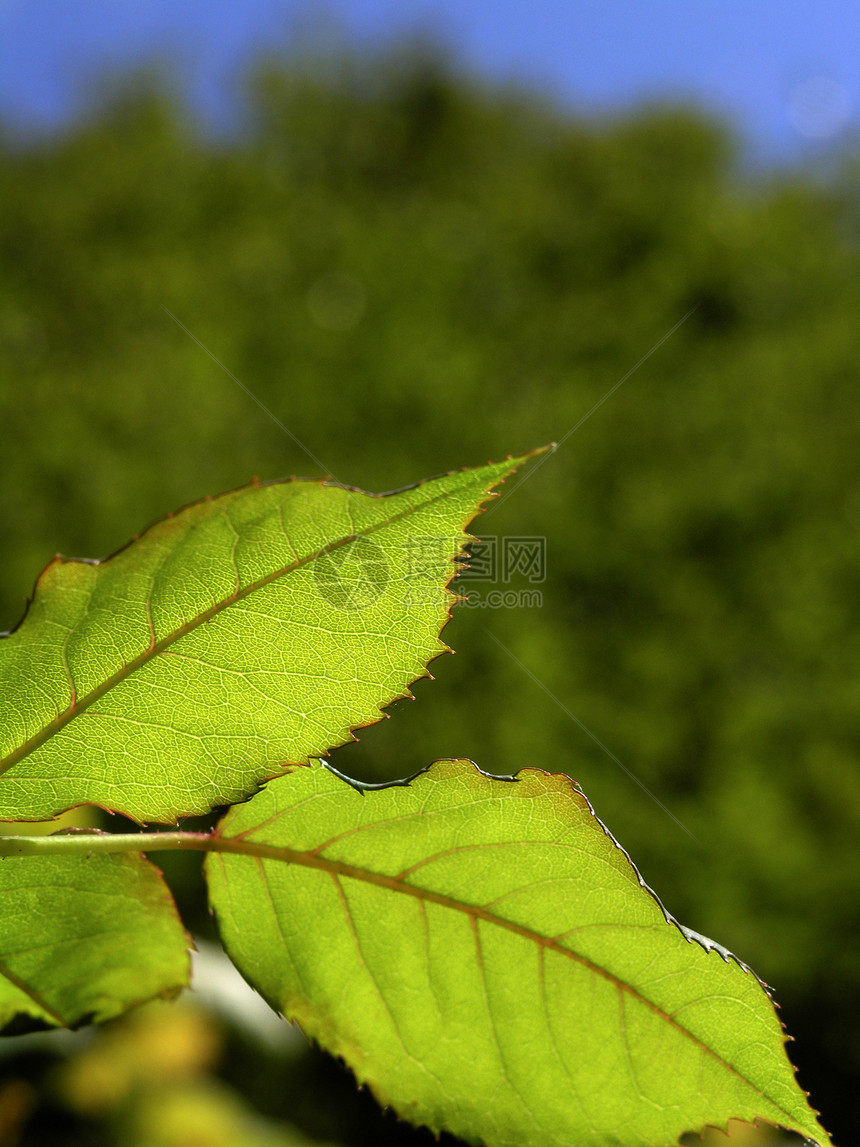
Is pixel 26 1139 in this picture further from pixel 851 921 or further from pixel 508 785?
pixel 851 921

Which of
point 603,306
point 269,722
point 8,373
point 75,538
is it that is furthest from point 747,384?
point 269,722

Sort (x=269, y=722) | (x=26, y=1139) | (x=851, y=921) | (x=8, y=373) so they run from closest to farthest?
(x=269, y=722)
(x=26, y=1139)
(x=851, y=921)
(x=8, y=373)

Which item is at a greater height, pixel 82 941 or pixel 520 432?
pixel 520 432

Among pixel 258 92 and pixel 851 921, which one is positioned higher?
pixel 258 92

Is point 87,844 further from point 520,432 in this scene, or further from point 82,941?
point 520,432

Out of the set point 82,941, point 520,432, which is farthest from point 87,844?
point 520,432

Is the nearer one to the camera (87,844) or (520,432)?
(87,844)
